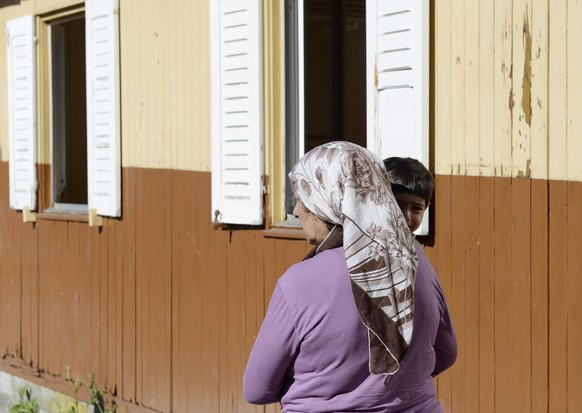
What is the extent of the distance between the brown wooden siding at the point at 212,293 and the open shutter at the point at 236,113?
174 mm

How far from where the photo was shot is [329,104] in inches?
364

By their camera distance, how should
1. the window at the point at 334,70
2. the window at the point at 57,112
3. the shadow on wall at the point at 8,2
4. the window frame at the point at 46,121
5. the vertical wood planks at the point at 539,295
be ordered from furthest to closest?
the window at the point at 334,70 → the shadow on wall at the point at 8,2 → the window frame at the point at 46,121 → the window at the point at 57,112 → the vertical wood planks at the point at 539,295

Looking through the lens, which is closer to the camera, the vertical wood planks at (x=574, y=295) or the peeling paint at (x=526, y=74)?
the vertical wood planks at (x=574, y=295)

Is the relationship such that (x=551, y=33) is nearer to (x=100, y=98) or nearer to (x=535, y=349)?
(x=535, y=349)

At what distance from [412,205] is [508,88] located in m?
1.10

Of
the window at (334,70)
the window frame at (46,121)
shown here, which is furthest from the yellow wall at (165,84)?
the window frame at (46,121)

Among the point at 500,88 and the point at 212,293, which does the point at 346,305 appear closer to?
the point at 500,88

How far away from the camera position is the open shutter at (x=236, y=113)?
600 cm

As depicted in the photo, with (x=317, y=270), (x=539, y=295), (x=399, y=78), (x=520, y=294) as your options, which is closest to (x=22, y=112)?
(x=399, y=78)

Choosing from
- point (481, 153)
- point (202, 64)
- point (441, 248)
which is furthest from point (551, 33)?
point (202, 64)

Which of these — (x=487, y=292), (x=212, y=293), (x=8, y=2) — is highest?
(x=8, y=2)

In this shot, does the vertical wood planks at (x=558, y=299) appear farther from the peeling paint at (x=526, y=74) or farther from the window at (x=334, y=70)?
the window at (x=334, y=70)

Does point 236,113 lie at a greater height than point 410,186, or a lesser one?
greater

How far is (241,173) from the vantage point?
6121 mm
